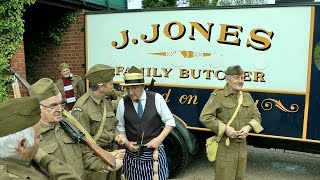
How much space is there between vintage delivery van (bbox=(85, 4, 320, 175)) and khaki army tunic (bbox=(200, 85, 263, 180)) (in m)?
0.68

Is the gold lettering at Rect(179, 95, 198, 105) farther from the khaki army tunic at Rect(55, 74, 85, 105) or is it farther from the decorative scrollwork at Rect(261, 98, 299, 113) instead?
the khaki army tunic at Rect(55, 74, 85, 105)

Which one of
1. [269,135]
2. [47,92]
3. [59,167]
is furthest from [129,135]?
[269,135]

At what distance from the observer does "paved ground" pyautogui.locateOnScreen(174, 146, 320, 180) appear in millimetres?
5031

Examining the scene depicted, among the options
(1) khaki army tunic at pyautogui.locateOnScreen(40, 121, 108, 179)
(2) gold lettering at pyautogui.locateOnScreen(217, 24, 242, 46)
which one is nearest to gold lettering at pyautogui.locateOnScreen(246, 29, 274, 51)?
(2) gold lettering at pyautogui.locateOnScreen(217, 24, 242, 46)

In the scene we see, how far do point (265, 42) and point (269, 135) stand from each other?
3.78 feet

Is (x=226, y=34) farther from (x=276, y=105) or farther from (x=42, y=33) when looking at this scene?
(x=42, y=33)

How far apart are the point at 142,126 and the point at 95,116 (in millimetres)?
466

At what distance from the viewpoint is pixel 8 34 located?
4.76 meters

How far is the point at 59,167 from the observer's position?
5.67 ft

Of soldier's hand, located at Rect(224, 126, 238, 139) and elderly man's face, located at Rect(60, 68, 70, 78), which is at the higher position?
→ elderly man's face, located at Rect(60, 68, 70, 78)

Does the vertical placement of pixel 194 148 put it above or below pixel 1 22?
below

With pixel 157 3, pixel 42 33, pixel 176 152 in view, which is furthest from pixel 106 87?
pixel 157 3

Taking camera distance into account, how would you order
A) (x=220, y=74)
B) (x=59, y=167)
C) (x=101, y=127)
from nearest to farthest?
1. (x=59, y=167)
2. (x=101, y=127)
3. (x=220, y=74)

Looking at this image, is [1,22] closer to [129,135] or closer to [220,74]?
[129,135]
